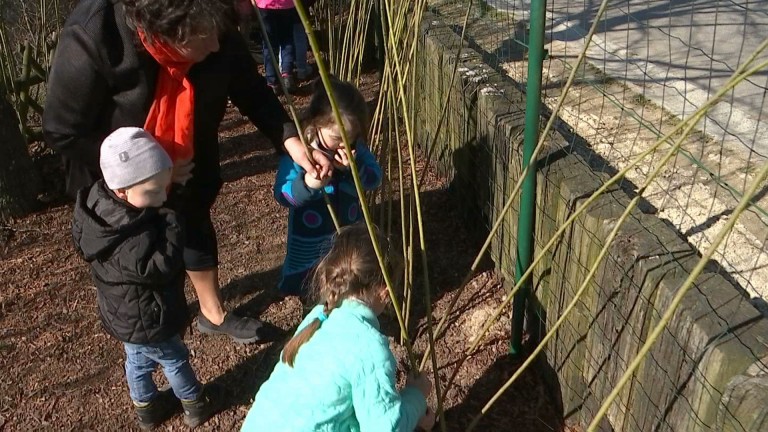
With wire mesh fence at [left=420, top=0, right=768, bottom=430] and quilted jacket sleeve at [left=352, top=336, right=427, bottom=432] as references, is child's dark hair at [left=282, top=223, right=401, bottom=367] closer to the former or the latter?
quilted jacket sleeve at [left=352, top=336, right=427, bottom=432]

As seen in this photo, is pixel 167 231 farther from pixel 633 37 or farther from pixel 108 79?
pixel 633 37

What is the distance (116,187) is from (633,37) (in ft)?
9.61

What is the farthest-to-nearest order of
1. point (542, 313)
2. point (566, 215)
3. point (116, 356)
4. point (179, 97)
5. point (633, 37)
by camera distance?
point (633, 37), point (116, 356), point (542, 313), point (566, 215), point (179, 97)

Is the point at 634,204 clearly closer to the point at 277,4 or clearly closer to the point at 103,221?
the point at 103,221

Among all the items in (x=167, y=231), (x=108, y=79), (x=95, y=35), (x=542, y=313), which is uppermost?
(x=95, y=35)

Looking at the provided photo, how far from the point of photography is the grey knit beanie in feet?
5.71

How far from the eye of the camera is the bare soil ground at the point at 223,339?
2416 mm

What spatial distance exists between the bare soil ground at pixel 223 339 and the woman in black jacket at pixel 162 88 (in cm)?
64

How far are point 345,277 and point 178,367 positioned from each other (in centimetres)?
85

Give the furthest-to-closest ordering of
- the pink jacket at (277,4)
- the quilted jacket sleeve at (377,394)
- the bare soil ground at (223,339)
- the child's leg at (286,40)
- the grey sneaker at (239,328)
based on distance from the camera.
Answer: the child's leg at (286,40) → the pink jacket at (277,4) → the grey sneaker at (239,328) → the bare soil ground at (223,339) → the quilted jacket sleeve at (377,394)

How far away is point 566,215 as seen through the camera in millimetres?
2102

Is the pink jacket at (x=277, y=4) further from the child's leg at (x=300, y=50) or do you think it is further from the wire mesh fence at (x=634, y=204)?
the wire mesh fence at (x=634, y=204)

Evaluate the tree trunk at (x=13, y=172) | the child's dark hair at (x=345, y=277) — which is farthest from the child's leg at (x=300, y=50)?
the child's dark hair at (x=345, y=277)

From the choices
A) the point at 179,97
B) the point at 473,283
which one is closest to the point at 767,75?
the point at 473,283
